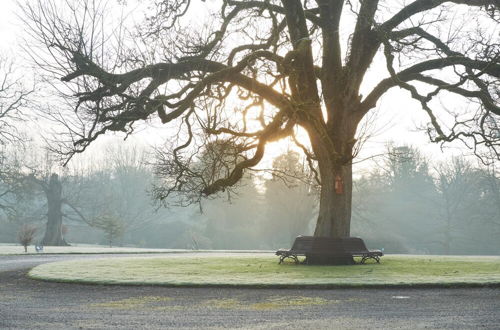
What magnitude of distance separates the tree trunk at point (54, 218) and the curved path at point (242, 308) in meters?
42.1

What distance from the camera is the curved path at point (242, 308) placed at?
7801 mm

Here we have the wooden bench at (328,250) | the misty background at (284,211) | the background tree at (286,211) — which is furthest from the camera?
the misty background at (284,211)

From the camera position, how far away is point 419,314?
28.5 feet

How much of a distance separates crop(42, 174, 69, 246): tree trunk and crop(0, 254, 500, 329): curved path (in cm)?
4210

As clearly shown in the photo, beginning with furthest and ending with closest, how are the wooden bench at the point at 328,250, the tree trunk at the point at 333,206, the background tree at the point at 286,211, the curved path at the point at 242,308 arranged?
the background tree at the point at 286,211, the tree trunk at the point at 333,206, the wooden bench at the point at 328,250, the curved path at the point at 242,308

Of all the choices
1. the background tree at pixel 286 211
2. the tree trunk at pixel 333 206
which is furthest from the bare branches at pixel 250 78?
the background tree at pixel 286 211

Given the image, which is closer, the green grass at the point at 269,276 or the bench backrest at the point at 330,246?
the green grass at the point at 269,276

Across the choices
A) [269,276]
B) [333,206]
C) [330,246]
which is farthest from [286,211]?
[269,276]

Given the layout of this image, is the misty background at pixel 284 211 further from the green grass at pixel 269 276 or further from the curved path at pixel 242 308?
the curved path at pixel 242 308

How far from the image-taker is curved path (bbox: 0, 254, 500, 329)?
7801mm

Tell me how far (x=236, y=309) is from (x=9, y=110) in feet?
134

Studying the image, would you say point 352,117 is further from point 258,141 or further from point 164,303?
point 164,303

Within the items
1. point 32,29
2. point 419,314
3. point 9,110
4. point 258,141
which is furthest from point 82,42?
point 9,110

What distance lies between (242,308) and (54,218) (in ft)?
159
